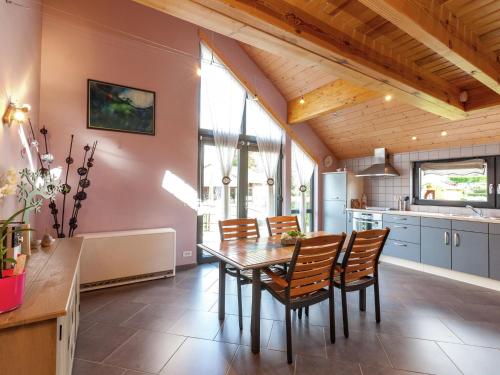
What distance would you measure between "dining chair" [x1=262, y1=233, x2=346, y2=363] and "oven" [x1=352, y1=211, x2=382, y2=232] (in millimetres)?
2697

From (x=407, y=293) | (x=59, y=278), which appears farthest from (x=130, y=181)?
(x=407, y=293)

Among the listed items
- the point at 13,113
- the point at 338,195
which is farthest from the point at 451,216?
the point at 13,113

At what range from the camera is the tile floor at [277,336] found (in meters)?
1.83

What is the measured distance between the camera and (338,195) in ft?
17.1

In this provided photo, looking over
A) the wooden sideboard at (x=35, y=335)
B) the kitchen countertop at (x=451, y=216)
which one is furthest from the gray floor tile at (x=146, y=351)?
the kitchen countertop at (x=451, y=216)

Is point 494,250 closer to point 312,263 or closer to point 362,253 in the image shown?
point 362,253

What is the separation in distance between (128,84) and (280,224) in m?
2.87

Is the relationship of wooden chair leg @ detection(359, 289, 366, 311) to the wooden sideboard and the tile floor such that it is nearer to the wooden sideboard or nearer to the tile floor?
the tile floor

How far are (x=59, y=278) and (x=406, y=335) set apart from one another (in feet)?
8.76

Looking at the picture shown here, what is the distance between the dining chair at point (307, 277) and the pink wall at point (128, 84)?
2.38 meters

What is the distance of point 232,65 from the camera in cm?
448

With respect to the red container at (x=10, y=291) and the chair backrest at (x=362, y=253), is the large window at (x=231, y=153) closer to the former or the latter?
the chair backrest at (x=362, y=253)

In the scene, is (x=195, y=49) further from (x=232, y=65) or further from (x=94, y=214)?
(x=94, y=214)

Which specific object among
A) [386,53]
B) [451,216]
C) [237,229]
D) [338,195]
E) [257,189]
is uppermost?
[386,53]
